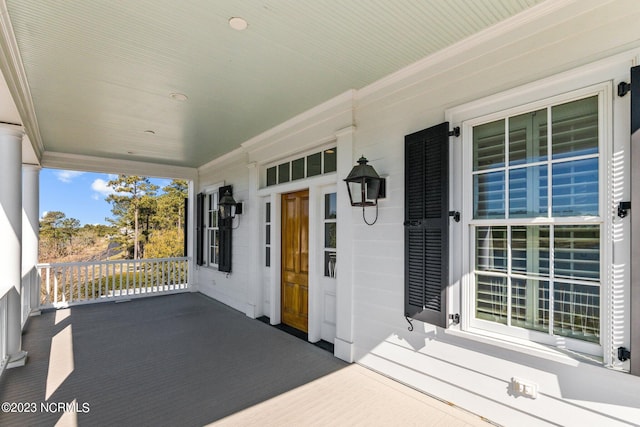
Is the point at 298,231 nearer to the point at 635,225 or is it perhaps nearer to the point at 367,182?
the point at 367,182

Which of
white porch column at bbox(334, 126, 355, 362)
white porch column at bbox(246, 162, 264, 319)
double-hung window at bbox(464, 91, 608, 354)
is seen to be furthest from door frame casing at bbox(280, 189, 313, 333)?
double-hung window at bbox(464, 91, 608, 354)

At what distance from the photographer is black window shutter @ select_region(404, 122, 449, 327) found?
2.57 m

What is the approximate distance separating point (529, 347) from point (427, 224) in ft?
3.66

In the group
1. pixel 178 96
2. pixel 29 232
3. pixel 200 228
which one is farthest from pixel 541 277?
pixel 29 232

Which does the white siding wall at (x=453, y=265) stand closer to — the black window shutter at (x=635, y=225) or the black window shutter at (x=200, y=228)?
the black window shutter at (x=635, y=225)

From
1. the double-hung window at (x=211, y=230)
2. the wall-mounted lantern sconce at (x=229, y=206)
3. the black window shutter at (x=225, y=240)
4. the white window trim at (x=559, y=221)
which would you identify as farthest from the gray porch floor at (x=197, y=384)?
the double-hung window at (x=211, y=230)

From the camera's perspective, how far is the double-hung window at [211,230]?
269 inches

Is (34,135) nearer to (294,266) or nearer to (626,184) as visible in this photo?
(294,266)

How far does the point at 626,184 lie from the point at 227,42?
112 inches

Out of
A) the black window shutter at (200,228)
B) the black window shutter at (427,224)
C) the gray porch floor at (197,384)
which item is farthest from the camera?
the black window shutter at (200,228)

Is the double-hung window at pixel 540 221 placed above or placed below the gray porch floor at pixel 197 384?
above

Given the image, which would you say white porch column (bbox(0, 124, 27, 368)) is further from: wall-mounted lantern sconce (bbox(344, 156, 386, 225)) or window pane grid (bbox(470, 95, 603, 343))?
window pane grid (bbox(470, 95, 603, 343))

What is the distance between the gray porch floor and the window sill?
1.99 feet

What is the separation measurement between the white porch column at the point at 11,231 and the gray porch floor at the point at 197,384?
0.33m
